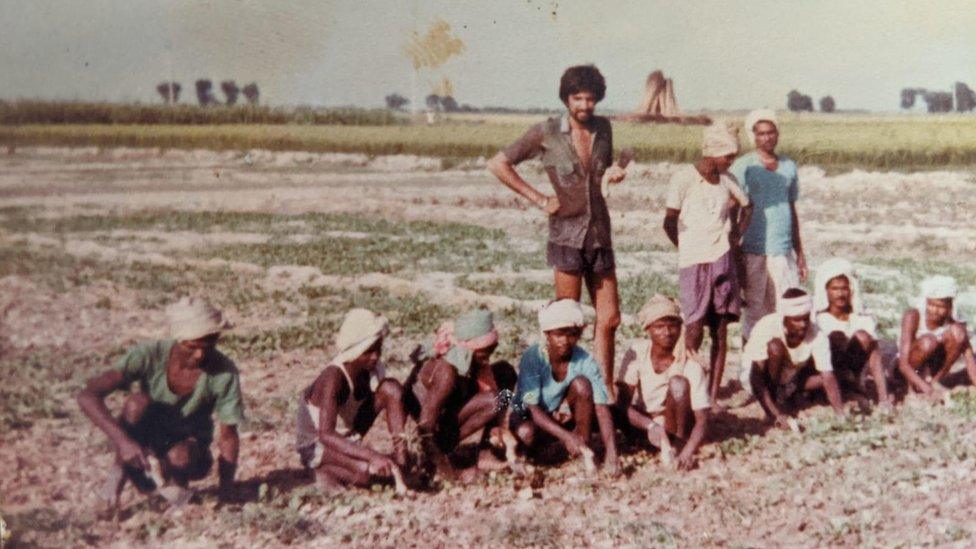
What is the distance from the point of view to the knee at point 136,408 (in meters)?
3.90

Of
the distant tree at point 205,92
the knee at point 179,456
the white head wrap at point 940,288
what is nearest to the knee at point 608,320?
the white head wrap at point 940,288

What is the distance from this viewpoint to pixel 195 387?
3996mm

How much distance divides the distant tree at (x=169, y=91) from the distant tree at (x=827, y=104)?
503 centimetres

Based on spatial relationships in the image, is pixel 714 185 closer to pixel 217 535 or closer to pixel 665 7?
pixel 665 7

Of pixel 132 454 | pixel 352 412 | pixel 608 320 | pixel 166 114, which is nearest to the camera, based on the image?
pixel 132 454

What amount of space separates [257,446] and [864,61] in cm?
452

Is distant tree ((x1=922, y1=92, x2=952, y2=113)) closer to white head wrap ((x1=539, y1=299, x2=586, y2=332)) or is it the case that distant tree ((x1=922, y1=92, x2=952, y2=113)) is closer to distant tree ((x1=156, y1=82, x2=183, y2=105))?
white head wrap ((x1=539, y1=299, x2=586, y2=332))

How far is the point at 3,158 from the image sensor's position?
4.64m

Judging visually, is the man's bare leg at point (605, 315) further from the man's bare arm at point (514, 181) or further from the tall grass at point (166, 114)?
the tall grass at point (166, 114)

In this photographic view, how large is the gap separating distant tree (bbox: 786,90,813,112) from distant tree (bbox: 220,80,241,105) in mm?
4039

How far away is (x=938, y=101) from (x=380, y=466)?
5.17 metres

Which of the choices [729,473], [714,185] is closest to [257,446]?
[729,473]


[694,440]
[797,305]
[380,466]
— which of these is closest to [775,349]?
[797,305]

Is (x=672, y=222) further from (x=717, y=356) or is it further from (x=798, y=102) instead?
(x=798, y=102)
